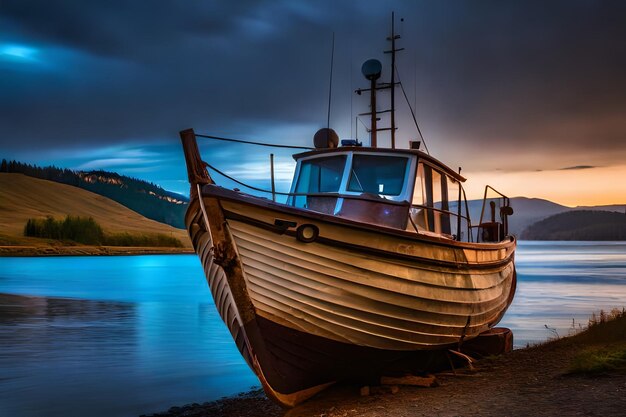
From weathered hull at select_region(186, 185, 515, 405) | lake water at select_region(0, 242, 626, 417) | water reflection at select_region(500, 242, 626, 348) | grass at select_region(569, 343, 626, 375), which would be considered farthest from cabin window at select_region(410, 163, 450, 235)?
water reflection at select_region(500, 242, 626, 348)

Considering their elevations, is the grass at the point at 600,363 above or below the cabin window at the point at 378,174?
below

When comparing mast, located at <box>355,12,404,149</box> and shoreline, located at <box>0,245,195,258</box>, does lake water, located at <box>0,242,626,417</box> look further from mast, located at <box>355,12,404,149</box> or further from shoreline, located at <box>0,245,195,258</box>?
shoreline, located at <box>0,245,195,258</box>

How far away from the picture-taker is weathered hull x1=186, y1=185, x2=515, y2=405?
7789mm

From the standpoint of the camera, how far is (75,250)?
11300 cm

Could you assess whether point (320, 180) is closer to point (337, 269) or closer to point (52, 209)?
point (337, 269)

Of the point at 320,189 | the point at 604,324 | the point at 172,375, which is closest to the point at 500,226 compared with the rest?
the point at 604,324

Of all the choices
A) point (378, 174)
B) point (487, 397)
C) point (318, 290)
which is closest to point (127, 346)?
point (378, 174)

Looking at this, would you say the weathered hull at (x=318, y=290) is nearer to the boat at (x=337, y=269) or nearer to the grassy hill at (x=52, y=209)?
the boat at (x=337, y=269)

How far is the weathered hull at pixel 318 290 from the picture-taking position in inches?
307

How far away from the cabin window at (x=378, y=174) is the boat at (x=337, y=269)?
0.02 m

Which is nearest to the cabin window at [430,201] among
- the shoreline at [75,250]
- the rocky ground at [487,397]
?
the rocky ground at [487,397]

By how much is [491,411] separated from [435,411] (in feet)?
2.27

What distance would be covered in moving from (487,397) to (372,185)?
351cm

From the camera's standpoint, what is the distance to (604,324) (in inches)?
548
